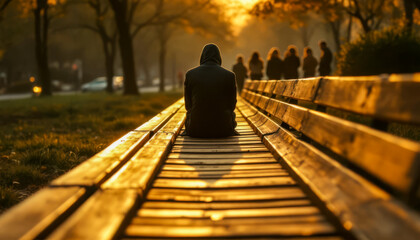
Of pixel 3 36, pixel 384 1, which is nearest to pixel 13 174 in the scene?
pixel 384 1

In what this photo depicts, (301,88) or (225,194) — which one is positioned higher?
(301,88)

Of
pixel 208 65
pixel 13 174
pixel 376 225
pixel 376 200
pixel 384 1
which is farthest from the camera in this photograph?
pixel 384 1

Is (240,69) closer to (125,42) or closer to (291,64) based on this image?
(291,64)

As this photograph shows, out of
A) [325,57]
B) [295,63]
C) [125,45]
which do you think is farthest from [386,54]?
[125,45]

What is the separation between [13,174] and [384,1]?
21.3 meters

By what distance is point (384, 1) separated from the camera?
20594 millimetres

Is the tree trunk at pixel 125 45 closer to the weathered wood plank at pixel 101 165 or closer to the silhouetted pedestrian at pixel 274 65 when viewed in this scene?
the silhouetted pedestrian at pixel 274 65

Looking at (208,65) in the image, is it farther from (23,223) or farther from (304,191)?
(23,223)

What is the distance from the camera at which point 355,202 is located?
200cm

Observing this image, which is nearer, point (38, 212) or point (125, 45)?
point (38, 212)

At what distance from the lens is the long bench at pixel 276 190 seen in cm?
177

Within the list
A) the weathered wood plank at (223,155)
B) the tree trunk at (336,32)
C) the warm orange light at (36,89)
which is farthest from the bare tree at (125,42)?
the weathered wood plank at (223,155)

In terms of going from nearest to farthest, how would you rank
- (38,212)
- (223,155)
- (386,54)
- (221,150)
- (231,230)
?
1. (38,212)
2. (231,230)
3. (223,155)
4. (221,150)
5. (386,54)

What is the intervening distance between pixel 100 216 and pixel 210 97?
3.28m
